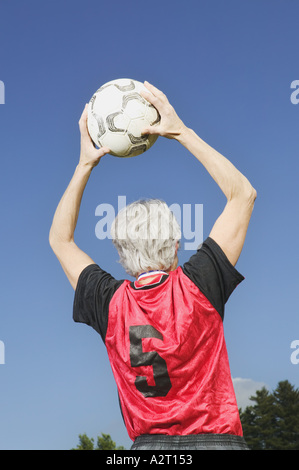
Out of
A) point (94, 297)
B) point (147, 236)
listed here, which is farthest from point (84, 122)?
point (94, 297)

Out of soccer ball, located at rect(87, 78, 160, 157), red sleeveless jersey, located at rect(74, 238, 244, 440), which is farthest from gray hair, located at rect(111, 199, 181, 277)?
soccer ball, located at rect(87, 78, 160, 157)

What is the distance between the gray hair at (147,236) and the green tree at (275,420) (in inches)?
3334

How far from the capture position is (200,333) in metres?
4.43

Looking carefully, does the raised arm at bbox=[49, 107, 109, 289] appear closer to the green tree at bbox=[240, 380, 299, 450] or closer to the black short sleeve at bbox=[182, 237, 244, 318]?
the black short sleeve at bbox=[182, 237, 244, 318]

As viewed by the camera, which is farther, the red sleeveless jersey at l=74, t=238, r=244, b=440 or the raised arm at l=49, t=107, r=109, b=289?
the raised arm at l=49, t=107, r=109, b=289

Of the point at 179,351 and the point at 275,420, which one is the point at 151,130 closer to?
the point at 179,351

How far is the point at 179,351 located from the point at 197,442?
0.67m

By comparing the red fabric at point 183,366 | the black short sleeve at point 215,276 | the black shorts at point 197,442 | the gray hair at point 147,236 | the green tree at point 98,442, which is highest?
the green tree at point 98,442

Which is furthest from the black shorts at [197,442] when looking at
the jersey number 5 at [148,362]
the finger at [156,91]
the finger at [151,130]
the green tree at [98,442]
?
the green tree at [98,442]

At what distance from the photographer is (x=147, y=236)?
4742mm

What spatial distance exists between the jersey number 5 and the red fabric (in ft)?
0.09

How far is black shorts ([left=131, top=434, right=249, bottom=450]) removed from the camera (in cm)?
432

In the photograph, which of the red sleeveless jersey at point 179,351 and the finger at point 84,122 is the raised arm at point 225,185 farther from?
the finger at point 84,122

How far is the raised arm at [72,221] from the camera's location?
206 inches
